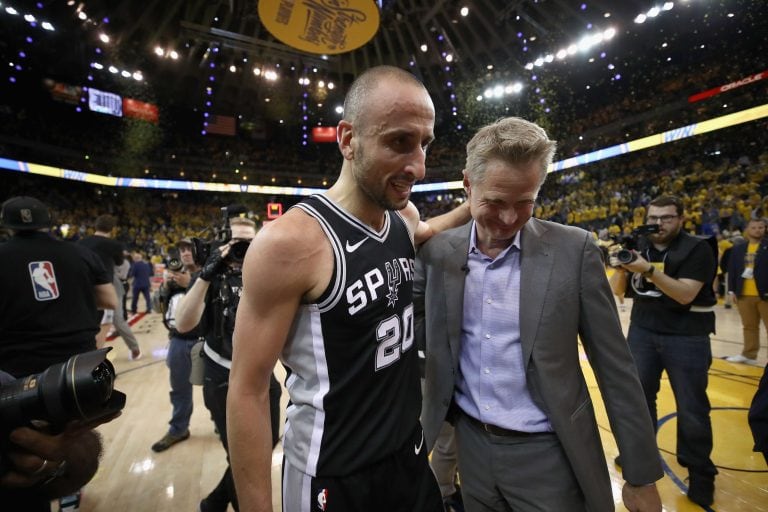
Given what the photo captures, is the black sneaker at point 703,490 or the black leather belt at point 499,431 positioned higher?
the black leather belt at point 499,431

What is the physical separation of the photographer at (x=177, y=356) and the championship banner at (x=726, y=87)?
19553 millimetres

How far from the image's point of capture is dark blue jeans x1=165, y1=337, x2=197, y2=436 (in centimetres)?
345

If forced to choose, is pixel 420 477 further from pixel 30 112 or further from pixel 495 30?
pixel 30 112

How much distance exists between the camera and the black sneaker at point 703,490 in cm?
246

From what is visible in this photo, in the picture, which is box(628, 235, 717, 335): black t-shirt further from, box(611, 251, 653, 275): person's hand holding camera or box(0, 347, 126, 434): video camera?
box(0, 347, 126, 434): video camera

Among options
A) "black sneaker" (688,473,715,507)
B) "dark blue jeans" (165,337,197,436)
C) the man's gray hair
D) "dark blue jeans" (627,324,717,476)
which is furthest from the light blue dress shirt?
"dark blue jeans" (165,337,197,436)

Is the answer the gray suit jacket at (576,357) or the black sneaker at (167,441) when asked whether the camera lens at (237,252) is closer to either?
the gray suit jacket at (576,357)

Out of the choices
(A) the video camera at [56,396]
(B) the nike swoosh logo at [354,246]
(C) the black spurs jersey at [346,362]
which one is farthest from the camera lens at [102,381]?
(B) the nike swoosh logo at [354,246]

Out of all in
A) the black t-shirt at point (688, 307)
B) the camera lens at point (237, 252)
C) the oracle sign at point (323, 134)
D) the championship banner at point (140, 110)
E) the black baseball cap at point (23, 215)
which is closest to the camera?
the camera lens at point (237, 252)

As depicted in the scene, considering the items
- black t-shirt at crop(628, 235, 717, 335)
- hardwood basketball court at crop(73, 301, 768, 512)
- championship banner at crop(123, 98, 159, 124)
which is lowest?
hardwood basketball court at crop(73, 301, 768, 512)

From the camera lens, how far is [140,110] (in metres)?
23.5

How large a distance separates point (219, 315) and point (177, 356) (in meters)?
1.53

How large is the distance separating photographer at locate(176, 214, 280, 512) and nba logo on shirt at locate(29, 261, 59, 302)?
2.45 ft

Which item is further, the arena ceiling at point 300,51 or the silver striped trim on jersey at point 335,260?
the arena ceiling at point 300,51
